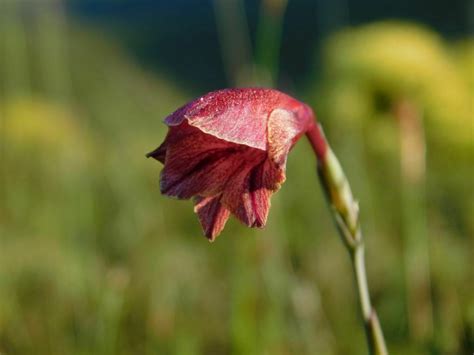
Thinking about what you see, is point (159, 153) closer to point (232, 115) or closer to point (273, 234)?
point (232, 115)

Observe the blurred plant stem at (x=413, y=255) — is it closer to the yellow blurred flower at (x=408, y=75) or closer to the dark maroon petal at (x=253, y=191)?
the dark maroon petal at (x=253, y=191)

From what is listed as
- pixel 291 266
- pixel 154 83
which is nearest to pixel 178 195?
pixel 291 266

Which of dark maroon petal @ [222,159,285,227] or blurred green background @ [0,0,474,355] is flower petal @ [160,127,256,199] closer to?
dark maroon petal @ [222,159,285,227]

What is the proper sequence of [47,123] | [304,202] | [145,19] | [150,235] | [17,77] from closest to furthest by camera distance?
[150,235], [304,202], [47,123], [17,77], [145,19]

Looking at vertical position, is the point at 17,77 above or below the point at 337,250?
above

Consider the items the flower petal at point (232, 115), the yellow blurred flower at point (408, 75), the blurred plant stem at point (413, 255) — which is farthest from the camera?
the yellow blurred flower at point (408, 75)

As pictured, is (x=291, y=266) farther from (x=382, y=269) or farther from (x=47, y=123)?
(x=47, y=123)

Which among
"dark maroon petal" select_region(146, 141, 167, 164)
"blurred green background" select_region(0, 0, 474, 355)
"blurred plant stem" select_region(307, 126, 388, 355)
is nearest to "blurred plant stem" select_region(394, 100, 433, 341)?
"blurred green background" select_region(0, 0, 474, 355)

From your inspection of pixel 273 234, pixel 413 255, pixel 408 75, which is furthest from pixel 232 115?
pixel 408 75

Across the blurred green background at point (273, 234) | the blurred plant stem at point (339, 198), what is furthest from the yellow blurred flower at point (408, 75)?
the blurred plant stem at point (339, 198)
